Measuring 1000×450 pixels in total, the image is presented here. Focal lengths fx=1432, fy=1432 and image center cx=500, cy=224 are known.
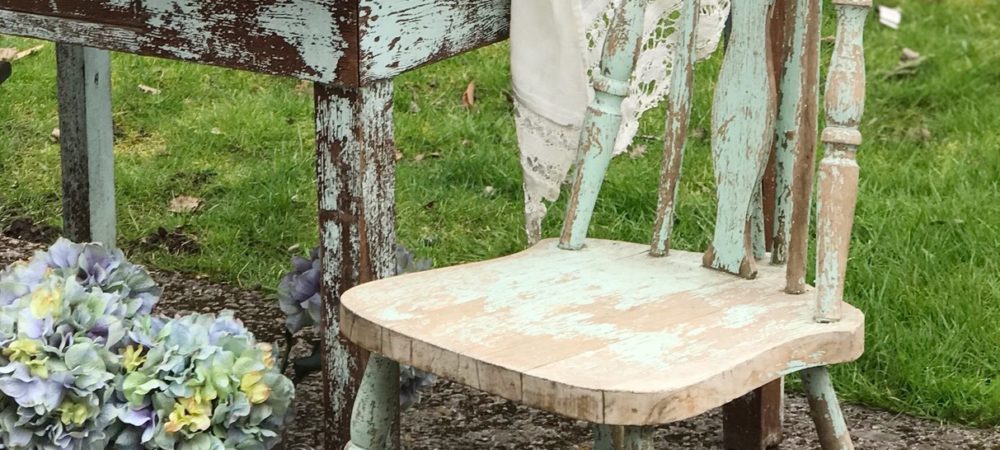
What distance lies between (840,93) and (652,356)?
0.42 meters

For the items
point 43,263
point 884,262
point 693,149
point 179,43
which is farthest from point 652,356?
point 693,149

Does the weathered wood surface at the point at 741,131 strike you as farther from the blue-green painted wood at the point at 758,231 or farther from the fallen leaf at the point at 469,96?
the fallen leaf at the point at 469,96

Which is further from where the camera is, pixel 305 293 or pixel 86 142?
pixel 86 142

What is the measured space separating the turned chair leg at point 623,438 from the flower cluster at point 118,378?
47 cm

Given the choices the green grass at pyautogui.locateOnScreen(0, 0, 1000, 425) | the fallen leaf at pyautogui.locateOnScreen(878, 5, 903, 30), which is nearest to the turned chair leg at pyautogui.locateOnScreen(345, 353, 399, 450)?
the green grass at pyautogui.locateOnScreen(0, 0, 1000, 425)

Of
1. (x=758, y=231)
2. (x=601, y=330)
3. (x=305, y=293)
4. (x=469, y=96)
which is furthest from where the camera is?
(x=469, y=96)

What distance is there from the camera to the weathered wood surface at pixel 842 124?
181cm

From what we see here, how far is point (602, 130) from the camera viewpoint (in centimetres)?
211

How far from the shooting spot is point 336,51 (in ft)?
6.30

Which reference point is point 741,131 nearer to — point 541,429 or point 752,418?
point 752,418

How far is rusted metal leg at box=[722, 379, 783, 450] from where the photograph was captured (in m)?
2.48

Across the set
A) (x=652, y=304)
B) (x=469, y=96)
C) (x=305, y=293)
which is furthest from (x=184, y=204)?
(x=652, y=304)

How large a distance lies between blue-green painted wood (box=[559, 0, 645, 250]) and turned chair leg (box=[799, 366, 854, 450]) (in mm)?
424

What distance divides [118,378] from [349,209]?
410 millimetres
